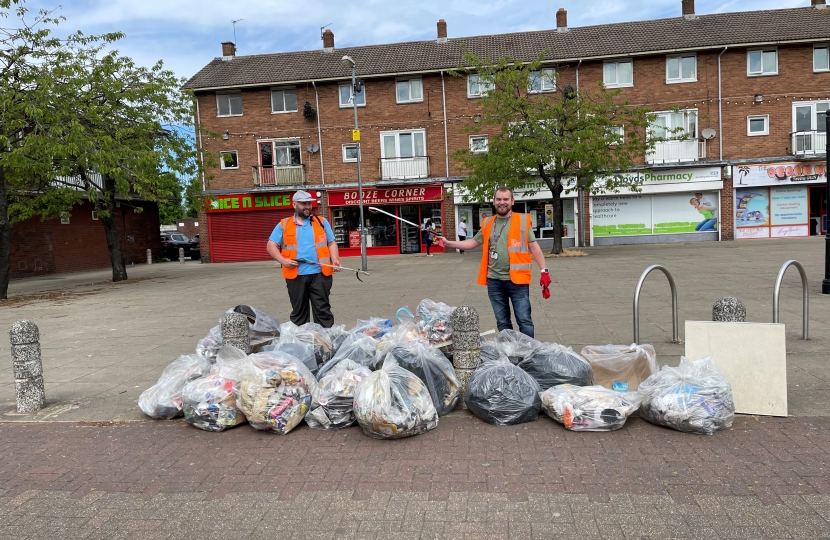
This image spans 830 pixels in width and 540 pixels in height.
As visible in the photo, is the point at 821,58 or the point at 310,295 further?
the point at 821,58

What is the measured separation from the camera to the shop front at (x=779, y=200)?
1049 inches

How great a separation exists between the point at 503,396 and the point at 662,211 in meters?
26.3

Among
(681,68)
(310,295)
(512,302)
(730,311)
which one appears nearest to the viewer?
(730,311)

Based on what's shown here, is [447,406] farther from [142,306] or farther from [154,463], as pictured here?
[142,306]

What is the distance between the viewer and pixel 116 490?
11.7 feet

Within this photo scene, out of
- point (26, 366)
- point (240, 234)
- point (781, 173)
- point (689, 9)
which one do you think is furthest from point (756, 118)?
point (26, 366)

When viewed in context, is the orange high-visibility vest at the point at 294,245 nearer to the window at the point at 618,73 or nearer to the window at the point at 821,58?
the window at the point at 618,73

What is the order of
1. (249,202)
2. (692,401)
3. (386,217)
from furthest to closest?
(249,202)
(386,217)
(692,401)

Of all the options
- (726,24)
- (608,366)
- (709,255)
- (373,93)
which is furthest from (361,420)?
(726,24)

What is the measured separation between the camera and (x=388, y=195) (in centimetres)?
2856

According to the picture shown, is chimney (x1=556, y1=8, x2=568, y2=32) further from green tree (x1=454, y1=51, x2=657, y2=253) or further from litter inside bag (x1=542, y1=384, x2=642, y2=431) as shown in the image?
litter inside bag (x1=542, y1=384, x2=642, y2=431)

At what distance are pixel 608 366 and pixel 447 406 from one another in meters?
1.38

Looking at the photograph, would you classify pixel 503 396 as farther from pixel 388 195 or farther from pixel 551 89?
pixel 551 89

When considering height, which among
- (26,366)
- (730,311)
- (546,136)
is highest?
(546,136)
